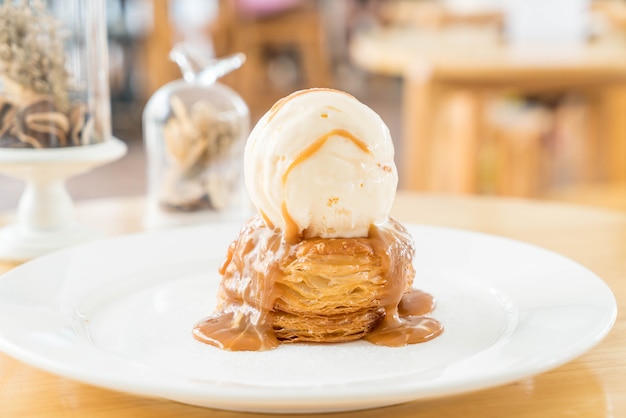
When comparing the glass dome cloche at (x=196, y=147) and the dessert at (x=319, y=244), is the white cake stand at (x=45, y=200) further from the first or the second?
the dessert at (x=319, y=244)

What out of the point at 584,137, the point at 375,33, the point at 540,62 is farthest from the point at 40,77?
the point at 584,137

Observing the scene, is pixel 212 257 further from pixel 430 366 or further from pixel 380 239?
pixel 430 366

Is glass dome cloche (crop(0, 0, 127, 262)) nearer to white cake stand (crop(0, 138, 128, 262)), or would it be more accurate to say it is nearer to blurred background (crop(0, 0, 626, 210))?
white cake stand (crop(0, 138, 128, 262))

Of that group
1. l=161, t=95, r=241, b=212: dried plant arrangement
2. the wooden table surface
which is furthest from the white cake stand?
the wooden table surface

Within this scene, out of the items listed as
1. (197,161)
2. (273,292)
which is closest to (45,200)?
(197,161)

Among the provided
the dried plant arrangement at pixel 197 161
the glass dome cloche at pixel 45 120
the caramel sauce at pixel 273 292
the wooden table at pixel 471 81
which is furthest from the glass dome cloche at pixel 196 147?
the wooden table at pixel 471 81

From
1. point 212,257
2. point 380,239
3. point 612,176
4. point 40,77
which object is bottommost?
point 612,176
